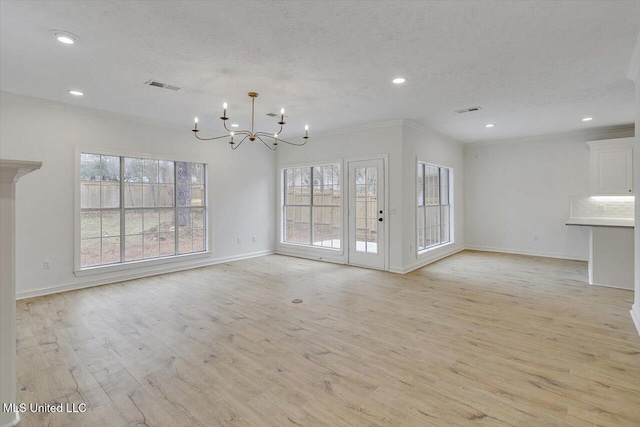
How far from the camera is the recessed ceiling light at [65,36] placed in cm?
268

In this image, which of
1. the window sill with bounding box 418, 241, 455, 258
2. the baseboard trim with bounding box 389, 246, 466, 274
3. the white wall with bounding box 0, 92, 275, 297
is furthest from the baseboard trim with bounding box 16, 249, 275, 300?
the window sill with bounding box 418, 241, 455, 258

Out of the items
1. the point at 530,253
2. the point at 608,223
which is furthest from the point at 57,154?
the point at 530,253

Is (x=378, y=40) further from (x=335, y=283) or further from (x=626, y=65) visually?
(x=335, y=283)

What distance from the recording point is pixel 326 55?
3.13 metres

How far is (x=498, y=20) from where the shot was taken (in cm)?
254

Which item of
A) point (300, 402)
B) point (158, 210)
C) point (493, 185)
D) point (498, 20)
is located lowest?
point (300, 402)

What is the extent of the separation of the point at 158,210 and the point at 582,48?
6.20 metres

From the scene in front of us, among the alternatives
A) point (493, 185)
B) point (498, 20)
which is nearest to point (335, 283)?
point (498, 20)

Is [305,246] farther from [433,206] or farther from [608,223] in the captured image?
[608,223]

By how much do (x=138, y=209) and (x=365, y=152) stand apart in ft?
13.6

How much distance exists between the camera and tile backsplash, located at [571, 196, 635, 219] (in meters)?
6.14

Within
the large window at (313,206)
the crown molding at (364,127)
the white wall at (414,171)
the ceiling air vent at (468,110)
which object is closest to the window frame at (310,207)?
the large window at (313,206)

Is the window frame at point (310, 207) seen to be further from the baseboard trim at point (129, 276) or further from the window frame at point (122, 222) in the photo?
the window frame at point (122, 222)

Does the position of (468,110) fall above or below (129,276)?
above
